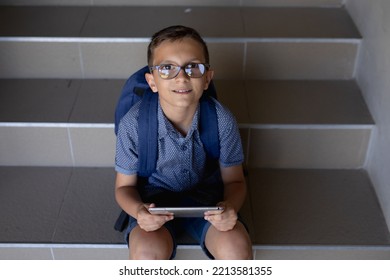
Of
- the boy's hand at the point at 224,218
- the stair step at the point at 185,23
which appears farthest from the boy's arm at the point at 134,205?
the stair step at the point at 185,23

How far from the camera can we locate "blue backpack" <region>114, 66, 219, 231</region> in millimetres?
Result: 1515

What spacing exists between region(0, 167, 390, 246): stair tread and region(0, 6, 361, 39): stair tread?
21.9 inches

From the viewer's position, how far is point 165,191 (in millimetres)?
1618

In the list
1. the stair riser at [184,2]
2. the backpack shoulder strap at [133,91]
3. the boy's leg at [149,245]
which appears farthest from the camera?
the stair riser at [184,2]

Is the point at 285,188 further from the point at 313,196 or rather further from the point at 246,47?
the point at 246,47

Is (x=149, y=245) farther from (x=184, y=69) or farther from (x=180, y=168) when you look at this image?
(x=184, y=69)

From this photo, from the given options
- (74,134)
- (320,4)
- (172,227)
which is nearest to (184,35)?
(172,227)

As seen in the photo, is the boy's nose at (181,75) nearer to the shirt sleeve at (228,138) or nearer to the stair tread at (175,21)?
the shirt sleeve at (228,138)

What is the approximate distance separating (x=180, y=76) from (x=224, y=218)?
40 centimetres

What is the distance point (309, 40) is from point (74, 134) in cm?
98

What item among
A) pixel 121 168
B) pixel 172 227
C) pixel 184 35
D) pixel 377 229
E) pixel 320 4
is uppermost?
pixel 184 35

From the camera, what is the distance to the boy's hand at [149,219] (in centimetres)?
144

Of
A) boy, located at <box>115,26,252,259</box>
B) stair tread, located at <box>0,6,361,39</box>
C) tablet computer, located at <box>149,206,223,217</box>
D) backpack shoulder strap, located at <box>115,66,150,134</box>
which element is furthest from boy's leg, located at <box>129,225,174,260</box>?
stair tread, located at <box>0,6,361,39</box>

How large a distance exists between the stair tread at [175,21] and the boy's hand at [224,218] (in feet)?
2.89
